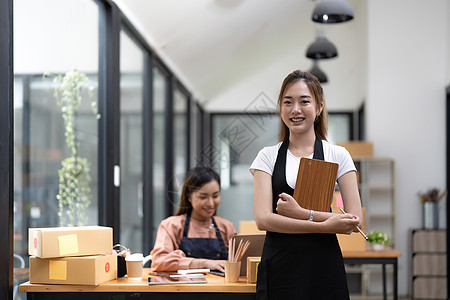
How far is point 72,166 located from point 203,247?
84 cm

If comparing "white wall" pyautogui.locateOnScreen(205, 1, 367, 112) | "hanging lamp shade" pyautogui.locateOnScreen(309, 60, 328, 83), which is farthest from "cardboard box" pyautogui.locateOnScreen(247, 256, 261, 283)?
"white wall" pyautogui.locateOnScreen(205, 1, 367, 112)

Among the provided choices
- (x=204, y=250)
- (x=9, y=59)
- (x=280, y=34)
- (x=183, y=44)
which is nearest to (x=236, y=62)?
(x=280, y=34)

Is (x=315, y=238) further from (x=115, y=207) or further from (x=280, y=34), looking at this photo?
(x=280, y=34)

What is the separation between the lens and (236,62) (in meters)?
7.48

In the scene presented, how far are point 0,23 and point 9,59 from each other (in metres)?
0.16

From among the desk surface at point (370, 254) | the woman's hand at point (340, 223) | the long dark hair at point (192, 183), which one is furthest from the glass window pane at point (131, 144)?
the woman's hand at point (340, 223)

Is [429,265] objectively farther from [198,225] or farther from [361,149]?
[198,225]

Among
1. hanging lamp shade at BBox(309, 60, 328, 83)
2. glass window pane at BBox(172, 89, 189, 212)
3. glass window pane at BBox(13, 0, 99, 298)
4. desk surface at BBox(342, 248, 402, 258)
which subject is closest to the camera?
glass window pane at BBox(13, 0, 99, 298)

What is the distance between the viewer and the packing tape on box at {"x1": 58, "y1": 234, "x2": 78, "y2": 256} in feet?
7.93

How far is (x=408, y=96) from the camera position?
654 centimetres

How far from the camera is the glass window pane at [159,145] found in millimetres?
5656

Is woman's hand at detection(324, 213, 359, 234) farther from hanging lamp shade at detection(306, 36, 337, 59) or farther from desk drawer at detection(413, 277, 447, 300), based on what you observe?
desk drawer at detection(413, 277, 447, 300)

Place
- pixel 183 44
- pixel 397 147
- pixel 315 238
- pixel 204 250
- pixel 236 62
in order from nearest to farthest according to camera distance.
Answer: pixel 315 238 < pixel 204 250 < pixel 183 44 < pixel 397 147 < pixel 236 62

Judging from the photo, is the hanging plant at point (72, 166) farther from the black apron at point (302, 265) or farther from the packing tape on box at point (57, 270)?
the black apron at point (302, 265)
